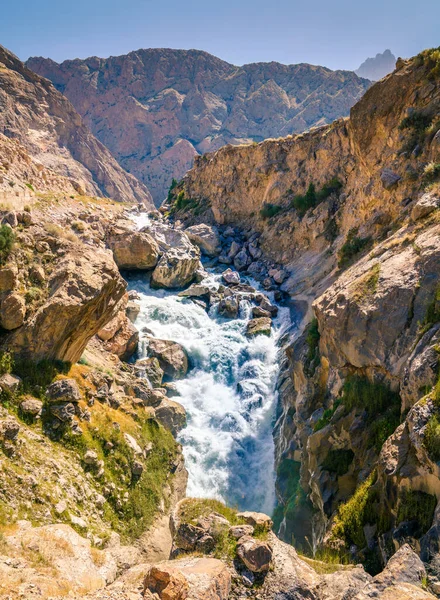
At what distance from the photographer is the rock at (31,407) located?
10.5 m

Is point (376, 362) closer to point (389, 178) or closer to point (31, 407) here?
point (31, 407)

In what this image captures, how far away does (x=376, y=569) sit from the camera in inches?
299

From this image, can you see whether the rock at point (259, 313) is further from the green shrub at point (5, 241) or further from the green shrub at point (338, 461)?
the green shrub at point (5, 241)

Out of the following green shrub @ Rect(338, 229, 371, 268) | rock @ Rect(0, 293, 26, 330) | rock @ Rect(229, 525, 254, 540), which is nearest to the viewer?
rock @ Rect(229, 525, 254, 540)

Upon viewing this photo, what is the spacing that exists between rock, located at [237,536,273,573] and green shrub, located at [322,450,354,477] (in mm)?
5102

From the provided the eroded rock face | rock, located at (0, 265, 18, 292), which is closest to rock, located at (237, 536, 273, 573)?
the eroded rock face

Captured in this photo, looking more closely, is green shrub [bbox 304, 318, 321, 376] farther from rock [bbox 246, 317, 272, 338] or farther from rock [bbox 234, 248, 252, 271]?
rock [bbox 234, 248, 252, 271]

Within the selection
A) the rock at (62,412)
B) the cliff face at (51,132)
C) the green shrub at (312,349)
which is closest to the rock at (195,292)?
the green shrub at (312,349)

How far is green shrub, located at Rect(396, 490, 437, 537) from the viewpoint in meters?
6.88

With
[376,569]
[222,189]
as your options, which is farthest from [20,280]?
[222,189]

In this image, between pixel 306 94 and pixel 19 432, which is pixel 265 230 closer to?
pixel 19 432

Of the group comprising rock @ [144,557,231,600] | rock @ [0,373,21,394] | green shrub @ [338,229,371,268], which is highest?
green shrub @ [338,229,371,268]

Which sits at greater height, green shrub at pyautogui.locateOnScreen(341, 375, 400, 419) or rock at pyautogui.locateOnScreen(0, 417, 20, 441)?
green shrub at pyautogui.locateOnScreen(341, 375, 400, 419)

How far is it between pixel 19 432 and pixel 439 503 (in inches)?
357
